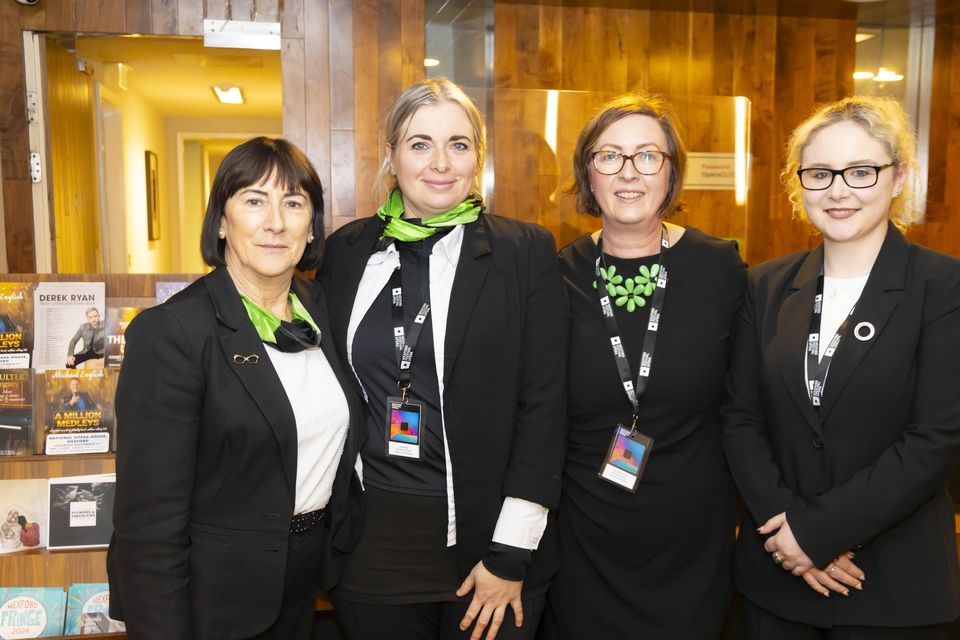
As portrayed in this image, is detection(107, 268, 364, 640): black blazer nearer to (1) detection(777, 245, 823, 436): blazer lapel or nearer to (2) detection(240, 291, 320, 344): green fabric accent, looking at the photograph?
(2) detection(240, 291, 320, 344): green fabric accent

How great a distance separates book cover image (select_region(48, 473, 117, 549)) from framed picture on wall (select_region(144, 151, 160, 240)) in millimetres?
5959

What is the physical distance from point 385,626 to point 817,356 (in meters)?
1.23

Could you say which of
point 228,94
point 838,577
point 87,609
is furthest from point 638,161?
point 228,94

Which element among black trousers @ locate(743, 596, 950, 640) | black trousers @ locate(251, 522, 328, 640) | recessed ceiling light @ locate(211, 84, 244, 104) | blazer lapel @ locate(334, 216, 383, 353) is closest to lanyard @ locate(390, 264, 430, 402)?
blazer lapel @ locate(334, 216, 383, 353)

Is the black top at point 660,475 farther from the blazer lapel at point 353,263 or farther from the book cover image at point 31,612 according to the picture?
the book cover image at point 31,612

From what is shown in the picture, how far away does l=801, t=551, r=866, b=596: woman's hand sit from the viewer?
179cm

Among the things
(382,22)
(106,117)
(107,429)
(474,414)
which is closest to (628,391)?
(474,414)

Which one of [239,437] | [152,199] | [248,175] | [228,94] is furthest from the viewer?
[152,199]

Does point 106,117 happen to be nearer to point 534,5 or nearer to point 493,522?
point 534,5

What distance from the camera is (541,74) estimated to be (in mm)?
4348

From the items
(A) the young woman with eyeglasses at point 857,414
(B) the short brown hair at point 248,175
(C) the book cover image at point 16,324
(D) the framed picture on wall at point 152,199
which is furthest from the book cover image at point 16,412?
(D) the framed picture on wall at point 152,199

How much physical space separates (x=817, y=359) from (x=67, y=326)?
92.8 inches

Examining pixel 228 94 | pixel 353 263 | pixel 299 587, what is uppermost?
pixel 228 94

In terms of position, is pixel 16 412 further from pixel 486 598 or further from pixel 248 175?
pixel 486 598
